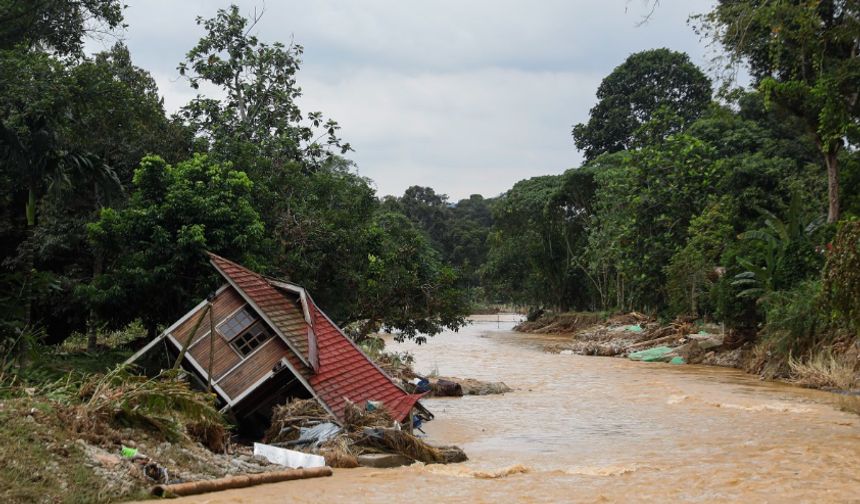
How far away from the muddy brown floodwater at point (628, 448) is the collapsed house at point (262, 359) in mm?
1814

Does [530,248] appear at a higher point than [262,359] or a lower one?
higher

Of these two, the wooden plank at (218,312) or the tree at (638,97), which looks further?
the tree at (638,97)

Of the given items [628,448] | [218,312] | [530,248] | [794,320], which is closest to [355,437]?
[218,312]

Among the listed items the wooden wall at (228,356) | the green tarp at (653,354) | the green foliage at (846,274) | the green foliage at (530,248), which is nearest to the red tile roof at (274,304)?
the wooden wall at (228,356)

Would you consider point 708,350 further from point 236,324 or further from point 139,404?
point 139,404

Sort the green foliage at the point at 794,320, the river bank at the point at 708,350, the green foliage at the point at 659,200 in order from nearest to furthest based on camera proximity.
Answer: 1. the river bank at the point at 708,350
2. the green foliage at the point at 794,320
3. the green foliage at the point at 659,200

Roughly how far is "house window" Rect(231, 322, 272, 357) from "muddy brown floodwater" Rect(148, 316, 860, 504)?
10.0 ft

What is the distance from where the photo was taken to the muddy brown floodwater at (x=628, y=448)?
8000mm

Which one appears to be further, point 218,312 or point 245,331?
point 218,312

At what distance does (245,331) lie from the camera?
11453 millimetres

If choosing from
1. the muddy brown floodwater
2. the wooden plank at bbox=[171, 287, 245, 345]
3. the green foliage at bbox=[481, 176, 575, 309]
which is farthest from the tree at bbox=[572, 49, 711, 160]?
the wooden plank at bbox=[171, 287, 245, 345]

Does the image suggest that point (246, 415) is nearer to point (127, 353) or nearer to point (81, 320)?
point (127, 353)

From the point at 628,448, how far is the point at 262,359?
19.6 feet

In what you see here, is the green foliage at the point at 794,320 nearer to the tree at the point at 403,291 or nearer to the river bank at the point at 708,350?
the river bank at the point at 708,350
